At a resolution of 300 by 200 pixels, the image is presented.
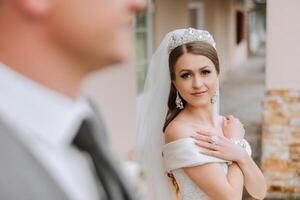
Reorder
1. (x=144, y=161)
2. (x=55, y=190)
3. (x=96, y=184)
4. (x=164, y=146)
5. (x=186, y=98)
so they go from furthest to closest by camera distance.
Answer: (x=144, y=161), (x=164, y=146), (x=186, y=98), (x=96, y=184), (x=55, y=190)

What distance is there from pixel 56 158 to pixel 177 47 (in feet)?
4.56

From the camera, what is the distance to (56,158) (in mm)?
719

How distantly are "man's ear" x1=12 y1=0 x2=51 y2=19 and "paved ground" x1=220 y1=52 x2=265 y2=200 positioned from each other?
4520 mm

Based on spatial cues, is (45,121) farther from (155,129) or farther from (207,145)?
(155,129)

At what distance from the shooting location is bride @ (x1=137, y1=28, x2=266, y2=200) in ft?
6.59

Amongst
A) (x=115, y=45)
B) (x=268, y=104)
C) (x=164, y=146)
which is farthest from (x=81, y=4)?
(x=268, y=104)

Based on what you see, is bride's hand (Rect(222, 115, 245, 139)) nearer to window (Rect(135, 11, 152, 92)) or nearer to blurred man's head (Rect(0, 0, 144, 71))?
blurred man's head (Rect(0, 0, 144, 71))

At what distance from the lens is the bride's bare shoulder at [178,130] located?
212 centimetres

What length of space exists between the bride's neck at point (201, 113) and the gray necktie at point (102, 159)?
50.3 inches

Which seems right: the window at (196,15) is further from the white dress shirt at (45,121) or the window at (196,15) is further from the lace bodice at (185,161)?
the white dress shirt at (45,121)

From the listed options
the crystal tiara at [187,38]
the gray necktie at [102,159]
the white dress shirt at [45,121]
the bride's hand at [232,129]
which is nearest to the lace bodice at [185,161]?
the bride's hand at [232,129]

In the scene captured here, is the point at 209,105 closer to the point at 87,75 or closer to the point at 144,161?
the point at 144,161

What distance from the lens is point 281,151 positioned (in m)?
5.37

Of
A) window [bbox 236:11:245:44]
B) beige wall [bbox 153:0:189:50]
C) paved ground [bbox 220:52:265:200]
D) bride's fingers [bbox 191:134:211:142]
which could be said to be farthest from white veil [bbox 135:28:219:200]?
window [bbox 236:11:245:44]
